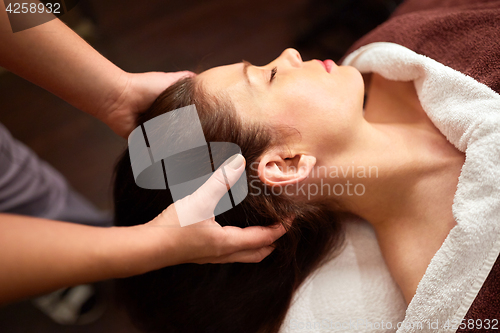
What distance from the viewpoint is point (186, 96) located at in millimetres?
707

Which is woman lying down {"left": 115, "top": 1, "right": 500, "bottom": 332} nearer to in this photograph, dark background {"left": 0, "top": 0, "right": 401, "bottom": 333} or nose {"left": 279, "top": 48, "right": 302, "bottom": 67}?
nose {"left": 279, "top": 48, "right": 302, "bottom": 67}

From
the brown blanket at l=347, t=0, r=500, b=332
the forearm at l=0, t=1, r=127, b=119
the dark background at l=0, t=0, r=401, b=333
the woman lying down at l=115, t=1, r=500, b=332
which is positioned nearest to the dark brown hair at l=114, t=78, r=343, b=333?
the woman lying down at l=115, t=1, r=500, b=332

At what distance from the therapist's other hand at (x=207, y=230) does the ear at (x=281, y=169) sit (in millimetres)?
75

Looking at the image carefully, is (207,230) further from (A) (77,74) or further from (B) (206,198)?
(A) (77,74)

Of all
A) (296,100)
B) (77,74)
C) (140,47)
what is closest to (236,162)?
(296,100)

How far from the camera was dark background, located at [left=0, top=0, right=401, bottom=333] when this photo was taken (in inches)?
35.7

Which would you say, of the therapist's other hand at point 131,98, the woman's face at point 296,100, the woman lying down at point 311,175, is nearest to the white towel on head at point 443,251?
the woman lying down at point 311,175

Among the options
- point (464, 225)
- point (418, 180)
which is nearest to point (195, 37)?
point (418, 180)

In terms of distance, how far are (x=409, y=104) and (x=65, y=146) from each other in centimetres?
111

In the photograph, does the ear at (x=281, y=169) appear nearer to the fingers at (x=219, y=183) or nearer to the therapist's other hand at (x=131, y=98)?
the fingers at (x=219, y=183)

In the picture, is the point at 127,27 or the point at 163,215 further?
the point at 127,27

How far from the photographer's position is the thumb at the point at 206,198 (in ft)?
1.79

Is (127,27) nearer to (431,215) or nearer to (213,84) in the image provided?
(213,84)

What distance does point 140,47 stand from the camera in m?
1.04
